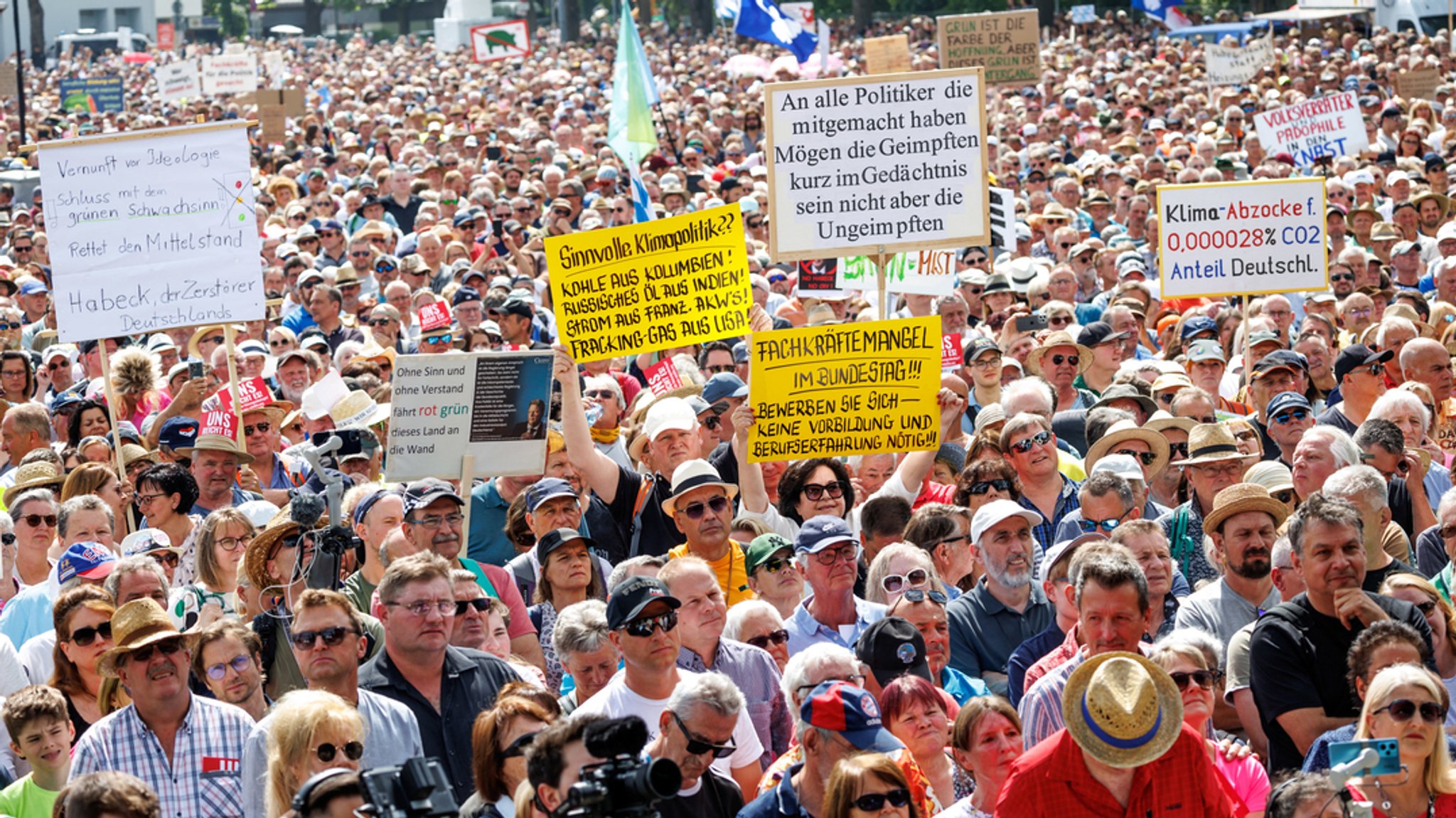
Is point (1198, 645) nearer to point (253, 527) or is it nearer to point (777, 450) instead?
point (777, 450)

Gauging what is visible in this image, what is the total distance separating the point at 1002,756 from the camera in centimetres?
544

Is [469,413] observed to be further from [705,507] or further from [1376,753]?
[1376,753]

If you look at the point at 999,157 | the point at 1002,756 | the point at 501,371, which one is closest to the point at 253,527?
the point at 501,371

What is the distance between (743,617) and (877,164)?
376 cm

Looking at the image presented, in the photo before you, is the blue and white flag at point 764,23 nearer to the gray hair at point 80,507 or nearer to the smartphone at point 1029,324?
the smartphone at point 1029,324

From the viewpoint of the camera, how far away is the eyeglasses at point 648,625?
5930 millimetres

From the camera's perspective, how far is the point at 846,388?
9016 millimetres

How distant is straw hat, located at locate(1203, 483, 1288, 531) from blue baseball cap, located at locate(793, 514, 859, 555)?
4.09 ft

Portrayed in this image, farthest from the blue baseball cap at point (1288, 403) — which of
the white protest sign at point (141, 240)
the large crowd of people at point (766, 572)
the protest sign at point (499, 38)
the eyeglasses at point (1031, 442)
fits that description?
the protest sign at point (499, 38)

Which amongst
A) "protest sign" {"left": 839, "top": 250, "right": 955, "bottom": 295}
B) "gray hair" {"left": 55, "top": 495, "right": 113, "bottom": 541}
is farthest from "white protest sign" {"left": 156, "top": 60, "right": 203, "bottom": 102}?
"gray hair" {"left": 55, "top": 495, "right": 113, "bottom": 541}

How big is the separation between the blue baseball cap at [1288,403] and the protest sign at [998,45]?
15.3 metres

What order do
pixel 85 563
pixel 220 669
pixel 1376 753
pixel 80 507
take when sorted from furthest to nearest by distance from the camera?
1. pixel 80 507
2. pixel 85 563
3. pixel 220 669
4. pixel 1376 753

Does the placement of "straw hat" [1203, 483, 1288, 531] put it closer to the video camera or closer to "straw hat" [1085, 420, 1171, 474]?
"straw hat" [1085, 420, 1171, 474]

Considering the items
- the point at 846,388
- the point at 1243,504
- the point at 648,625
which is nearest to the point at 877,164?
the point at 846,388
